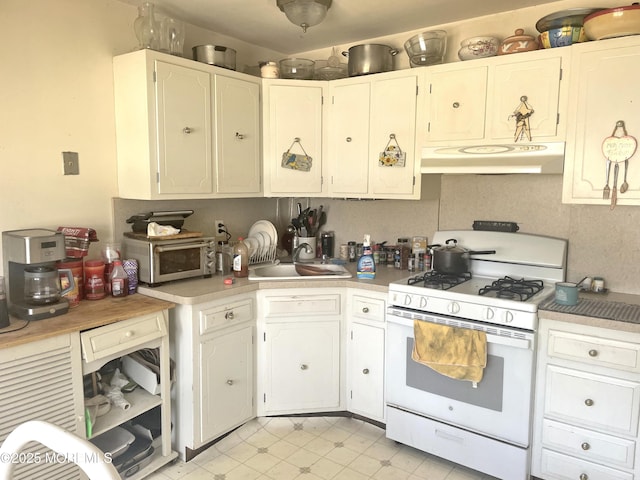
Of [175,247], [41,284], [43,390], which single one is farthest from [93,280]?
[43,390]

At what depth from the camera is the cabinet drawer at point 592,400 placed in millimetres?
1971

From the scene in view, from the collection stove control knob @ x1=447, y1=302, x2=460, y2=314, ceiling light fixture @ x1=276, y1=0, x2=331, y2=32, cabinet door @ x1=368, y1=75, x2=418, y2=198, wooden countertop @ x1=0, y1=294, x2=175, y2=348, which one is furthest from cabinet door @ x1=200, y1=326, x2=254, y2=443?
ceiling light fixture @ x1=276, y1=0, x2=331, y2=32

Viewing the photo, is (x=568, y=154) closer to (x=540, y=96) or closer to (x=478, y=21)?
(x=540, y=96)

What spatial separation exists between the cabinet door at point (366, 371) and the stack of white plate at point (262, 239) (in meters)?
0.85

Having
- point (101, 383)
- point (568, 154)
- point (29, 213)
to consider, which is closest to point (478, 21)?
point (568, 154)

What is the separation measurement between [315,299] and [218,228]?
90 centimetres

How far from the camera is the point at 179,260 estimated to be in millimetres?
2588

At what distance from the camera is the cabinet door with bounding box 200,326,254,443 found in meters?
2.44

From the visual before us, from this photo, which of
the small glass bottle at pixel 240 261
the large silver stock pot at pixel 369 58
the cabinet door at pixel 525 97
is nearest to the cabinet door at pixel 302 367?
the small glass bottle at pixel 240 261

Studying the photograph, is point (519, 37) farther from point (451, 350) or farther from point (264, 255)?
point (264, 255)

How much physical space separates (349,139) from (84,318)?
6.08 feet

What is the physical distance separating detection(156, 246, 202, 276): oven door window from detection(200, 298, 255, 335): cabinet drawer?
333mm

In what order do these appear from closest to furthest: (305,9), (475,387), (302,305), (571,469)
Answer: (571,469), (475,387), (305,9), (302,305)

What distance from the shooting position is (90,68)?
245 cm
